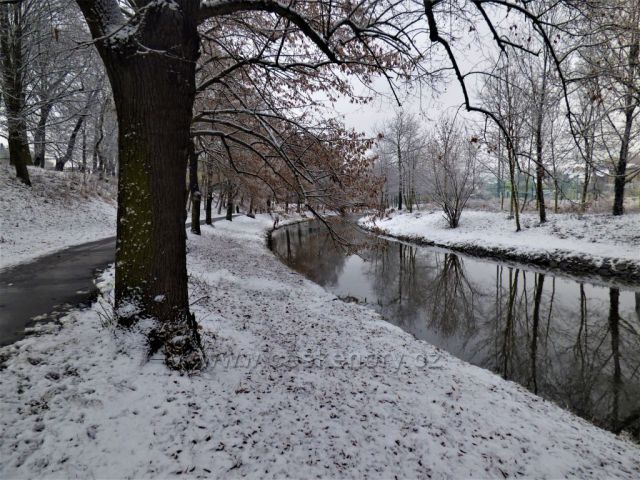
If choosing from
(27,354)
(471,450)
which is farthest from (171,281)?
(471,450)

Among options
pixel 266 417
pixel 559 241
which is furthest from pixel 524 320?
pixel 266 417

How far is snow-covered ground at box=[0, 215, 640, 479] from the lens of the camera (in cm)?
276

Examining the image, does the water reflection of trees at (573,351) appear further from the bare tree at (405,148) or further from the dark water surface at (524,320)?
the bare tree at (405,148)

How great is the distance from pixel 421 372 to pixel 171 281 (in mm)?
4155

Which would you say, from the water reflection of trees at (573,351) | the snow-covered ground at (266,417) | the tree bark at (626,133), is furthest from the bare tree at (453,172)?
the snow-covered ground at (266,417)

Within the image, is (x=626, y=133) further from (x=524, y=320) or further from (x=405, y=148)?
(x=405, y=148)

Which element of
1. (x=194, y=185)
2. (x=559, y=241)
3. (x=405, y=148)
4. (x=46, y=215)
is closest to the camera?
(x=46, y=215)

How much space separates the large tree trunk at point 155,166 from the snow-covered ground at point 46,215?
744 centimetres

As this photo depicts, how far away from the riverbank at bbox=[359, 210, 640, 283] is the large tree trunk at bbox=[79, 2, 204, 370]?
4417mm

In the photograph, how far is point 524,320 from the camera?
30.1 ft

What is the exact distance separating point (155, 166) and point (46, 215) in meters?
15.4

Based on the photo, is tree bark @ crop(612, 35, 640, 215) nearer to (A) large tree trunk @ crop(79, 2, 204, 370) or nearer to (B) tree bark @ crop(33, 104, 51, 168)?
(A) large tree trunk @ crop(79, 2, 204, 370)

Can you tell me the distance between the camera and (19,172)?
15297mm

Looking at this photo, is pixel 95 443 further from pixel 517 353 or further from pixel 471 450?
pixel 517 353
